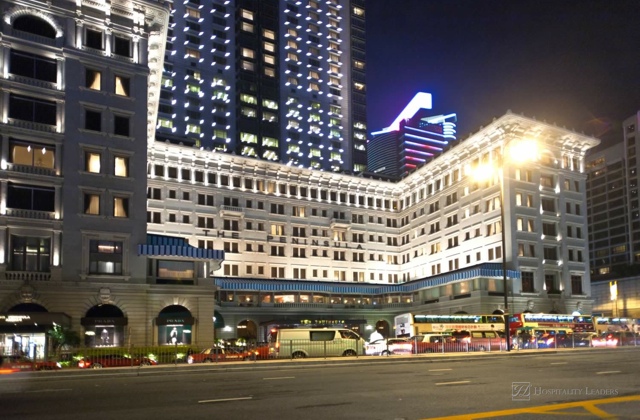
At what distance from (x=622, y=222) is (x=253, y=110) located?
99990 mm

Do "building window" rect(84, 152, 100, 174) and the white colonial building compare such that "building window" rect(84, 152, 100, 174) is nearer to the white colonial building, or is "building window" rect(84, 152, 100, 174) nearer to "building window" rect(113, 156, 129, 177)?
"building window" rect(113, 156, 129, 177)

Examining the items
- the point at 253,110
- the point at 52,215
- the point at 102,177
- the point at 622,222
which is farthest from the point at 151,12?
the point at 622,222

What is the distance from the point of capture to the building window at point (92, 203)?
5269 centimetres

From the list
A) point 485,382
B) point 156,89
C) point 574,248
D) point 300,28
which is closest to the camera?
point 485,382

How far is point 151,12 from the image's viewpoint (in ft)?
191

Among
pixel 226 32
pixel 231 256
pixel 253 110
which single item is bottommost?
pixel 231 256

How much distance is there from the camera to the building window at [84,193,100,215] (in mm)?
52688

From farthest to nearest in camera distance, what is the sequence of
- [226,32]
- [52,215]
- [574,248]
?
[226,32] → [574,248] → [52,215]

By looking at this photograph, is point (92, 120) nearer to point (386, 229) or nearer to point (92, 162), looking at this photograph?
point (92, 162)

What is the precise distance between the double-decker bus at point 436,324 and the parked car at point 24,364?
35.5 meters

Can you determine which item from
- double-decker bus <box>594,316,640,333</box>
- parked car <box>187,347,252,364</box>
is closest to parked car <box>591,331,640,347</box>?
double-decker bus <box>594,316,640,333</box>

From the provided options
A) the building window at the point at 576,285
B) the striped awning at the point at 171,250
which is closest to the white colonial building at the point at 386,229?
the building window at the point at 576,285

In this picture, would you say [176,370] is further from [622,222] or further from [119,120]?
[622,222]

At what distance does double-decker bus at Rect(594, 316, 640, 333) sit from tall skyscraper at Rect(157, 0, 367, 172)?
65916mm
